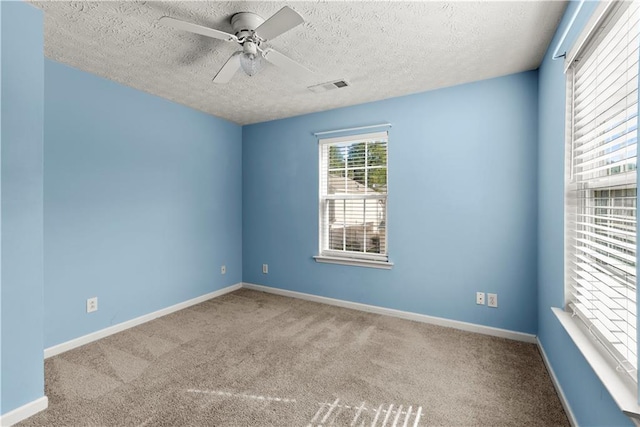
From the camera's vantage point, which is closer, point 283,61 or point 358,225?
point 283,61

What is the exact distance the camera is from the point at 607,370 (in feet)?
4.07

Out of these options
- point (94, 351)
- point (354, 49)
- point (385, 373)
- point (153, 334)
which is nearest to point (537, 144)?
point (354, 49)

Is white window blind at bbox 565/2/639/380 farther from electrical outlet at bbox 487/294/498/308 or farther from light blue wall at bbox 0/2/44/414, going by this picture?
light blue wall at bbox 0/2/44/414

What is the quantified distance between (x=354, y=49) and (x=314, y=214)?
208 centimetres

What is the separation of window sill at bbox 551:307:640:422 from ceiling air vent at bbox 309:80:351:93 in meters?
2.54

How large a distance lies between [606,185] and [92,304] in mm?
3843

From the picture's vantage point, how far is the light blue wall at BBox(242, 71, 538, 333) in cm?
273

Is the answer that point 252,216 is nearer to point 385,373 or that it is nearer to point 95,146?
point 95,146

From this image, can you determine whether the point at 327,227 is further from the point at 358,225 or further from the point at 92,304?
the point at 92,304

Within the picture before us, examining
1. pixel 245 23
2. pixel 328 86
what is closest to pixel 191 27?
pixel 245 23

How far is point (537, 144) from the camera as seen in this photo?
2.64 meters

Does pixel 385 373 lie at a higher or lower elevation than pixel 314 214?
lower

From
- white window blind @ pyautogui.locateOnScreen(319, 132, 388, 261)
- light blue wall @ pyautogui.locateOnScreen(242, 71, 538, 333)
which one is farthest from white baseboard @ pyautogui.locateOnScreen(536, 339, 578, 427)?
white window blind @ pyautogui.locateOnScreen(319, 132, 388, 261)

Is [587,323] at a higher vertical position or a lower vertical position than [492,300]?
higher
